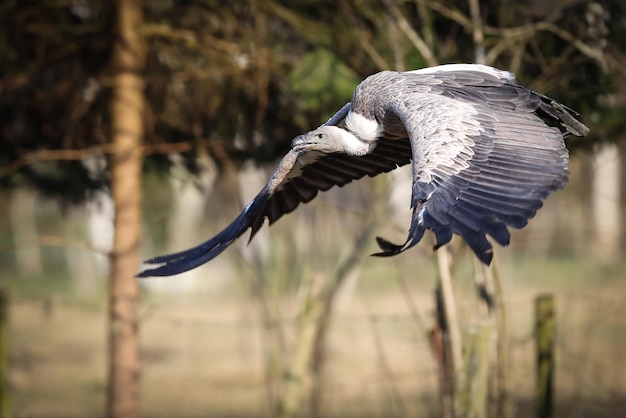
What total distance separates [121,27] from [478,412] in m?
4.33

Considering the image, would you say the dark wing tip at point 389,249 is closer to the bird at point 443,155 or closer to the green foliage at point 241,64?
the bird at point 443,155

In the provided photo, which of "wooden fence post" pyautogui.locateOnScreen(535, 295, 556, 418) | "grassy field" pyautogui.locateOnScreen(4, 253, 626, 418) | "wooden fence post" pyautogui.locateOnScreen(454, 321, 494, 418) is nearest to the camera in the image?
"wooden fence post" pyautogui.locateOnScreen(454, 321, 494, 418)

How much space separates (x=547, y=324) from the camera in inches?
238

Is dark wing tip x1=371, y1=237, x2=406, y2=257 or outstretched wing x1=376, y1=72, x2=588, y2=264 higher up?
outstretched wing x1=376, y1=72, x2=588, y2=264

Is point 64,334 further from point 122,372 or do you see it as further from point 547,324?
point 547,324

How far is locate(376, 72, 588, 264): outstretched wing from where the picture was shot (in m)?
3.48

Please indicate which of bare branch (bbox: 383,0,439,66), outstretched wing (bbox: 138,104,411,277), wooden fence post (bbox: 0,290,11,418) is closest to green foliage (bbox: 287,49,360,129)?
bare branch (bbox: 383,0,439,66)

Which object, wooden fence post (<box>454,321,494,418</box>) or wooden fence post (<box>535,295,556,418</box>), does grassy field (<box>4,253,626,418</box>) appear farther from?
wooden fence post (<box>454,321,494,418</box>)

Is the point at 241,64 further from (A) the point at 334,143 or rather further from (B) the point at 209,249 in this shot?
(B) the point at 209,249

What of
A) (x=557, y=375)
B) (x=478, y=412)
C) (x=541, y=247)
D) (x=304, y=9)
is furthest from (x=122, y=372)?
(x=541, y=247)

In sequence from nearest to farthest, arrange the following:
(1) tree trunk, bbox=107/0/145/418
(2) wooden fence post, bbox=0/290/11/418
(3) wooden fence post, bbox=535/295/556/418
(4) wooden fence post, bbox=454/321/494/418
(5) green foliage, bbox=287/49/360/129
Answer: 1. (4) wooden fence post, bbox=454/321/494/418
2. (3) wooden fence post, bbox=535/295/556/418
3. (5) green foliage, bbox=287/49/360/129
4. (2) wooden fence post, bbox=0/290/11/418
5. (1) tree trunk, bbox=107/0/145/418

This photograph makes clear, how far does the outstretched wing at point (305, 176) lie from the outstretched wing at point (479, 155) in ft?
2.02

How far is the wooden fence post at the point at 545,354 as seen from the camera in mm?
6031

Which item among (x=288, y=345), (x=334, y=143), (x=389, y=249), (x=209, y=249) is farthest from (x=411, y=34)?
(x=288, y=345)
